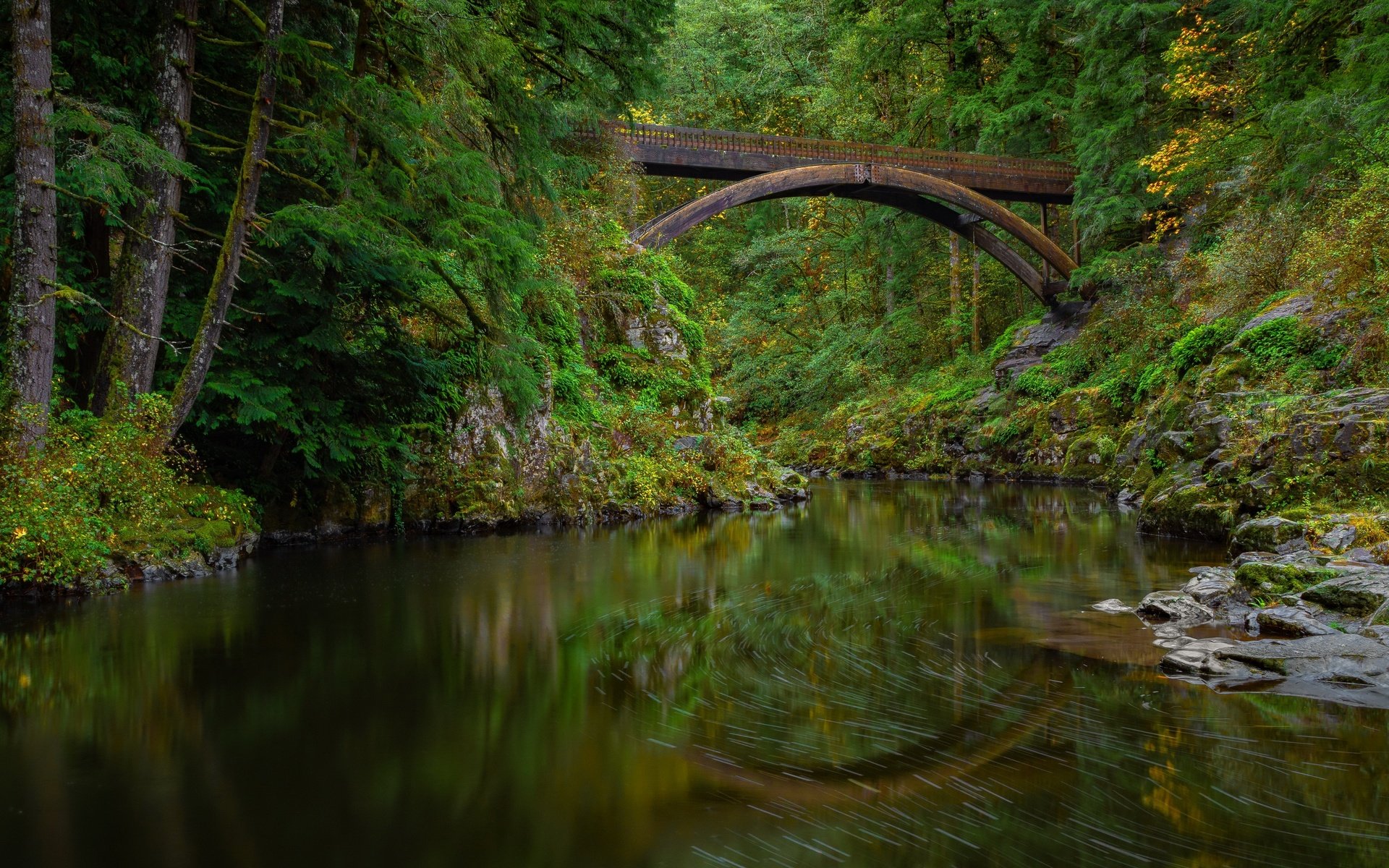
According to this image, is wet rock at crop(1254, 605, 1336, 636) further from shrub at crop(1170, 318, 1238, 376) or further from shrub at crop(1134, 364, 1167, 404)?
shrub at crop(1134, 364, 1167, 404)

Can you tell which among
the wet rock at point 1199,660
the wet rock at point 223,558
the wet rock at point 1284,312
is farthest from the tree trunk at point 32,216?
the wet rock at point 1284,312

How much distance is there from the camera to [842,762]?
3730 mm

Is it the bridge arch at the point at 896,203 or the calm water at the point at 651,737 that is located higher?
the bridge arch at the point at 896,203

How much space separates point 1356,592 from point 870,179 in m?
17.9

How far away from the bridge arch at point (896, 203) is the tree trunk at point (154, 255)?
1087 centimetres

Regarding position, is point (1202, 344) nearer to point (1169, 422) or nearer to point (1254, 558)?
point (1169, 422)

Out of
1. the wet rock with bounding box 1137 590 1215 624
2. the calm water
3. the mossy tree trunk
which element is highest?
the mossy tree trunk

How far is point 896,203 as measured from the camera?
24.0 m

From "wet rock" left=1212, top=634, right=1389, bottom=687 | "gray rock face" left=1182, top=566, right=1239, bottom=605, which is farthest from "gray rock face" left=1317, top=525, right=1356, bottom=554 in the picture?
"wet rock" left=1212, top=634, right=1389, bottom=687

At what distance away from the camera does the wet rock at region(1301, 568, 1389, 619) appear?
17.1 ft

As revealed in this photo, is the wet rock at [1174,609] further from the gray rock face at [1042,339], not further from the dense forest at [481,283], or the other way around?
the gray rock face at [1042,339]

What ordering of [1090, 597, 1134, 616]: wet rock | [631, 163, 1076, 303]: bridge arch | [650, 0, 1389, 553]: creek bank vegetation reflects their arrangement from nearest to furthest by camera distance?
[1090, 597, 1134, 616]: wet rock → [650, 0, 1389, 553]: creek bank vegetation → [631, 163, 1076, 303]: bridge arch

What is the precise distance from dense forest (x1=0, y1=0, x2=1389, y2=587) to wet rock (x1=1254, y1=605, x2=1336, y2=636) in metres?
2.94

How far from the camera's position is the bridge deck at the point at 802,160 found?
19.3 m
